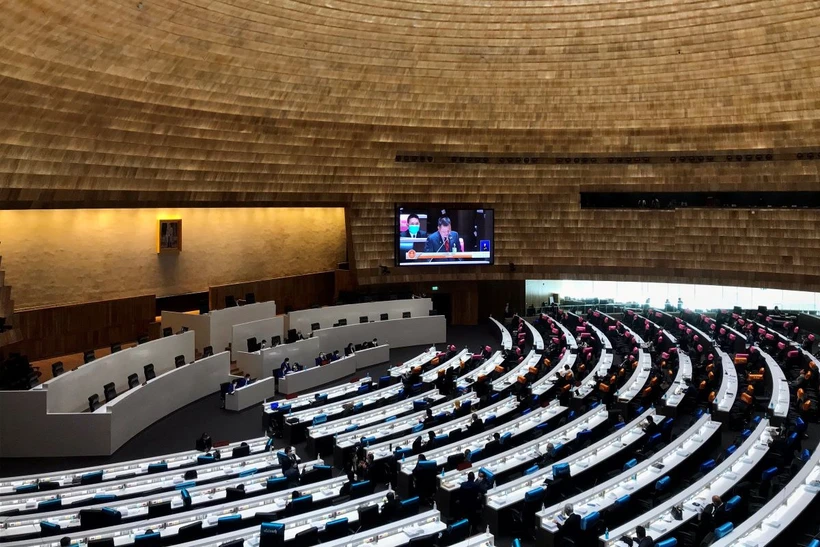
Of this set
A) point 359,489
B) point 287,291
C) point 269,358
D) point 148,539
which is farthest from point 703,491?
point 287,291

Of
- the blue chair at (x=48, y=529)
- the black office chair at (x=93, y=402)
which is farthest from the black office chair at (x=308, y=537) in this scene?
the black office chair at (x=93, y=402)

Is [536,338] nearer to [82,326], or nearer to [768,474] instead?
[768,474]

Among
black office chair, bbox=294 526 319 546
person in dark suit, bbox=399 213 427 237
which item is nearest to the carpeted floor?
black office chair, bbox=294 526 319 546

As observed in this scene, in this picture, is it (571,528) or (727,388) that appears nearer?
(571,528)

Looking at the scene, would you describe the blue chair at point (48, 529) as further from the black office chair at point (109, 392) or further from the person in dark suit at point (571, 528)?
the black office chair at point (109, 392)

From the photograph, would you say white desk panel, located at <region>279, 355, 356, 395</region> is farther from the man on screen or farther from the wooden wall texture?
the man on screen

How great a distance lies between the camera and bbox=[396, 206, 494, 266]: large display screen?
2656 cm

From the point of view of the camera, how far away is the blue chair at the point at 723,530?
838cm

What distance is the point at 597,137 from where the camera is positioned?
26562 mm

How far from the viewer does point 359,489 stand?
1045 centimetres

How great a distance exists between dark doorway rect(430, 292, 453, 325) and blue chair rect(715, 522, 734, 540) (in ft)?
69.1

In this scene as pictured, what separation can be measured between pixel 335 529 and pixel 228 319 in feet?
42.8

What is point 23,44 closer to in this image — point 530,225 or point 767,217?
point 530,225

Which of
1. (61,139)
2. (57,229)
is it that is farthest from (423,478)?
(57,229)
